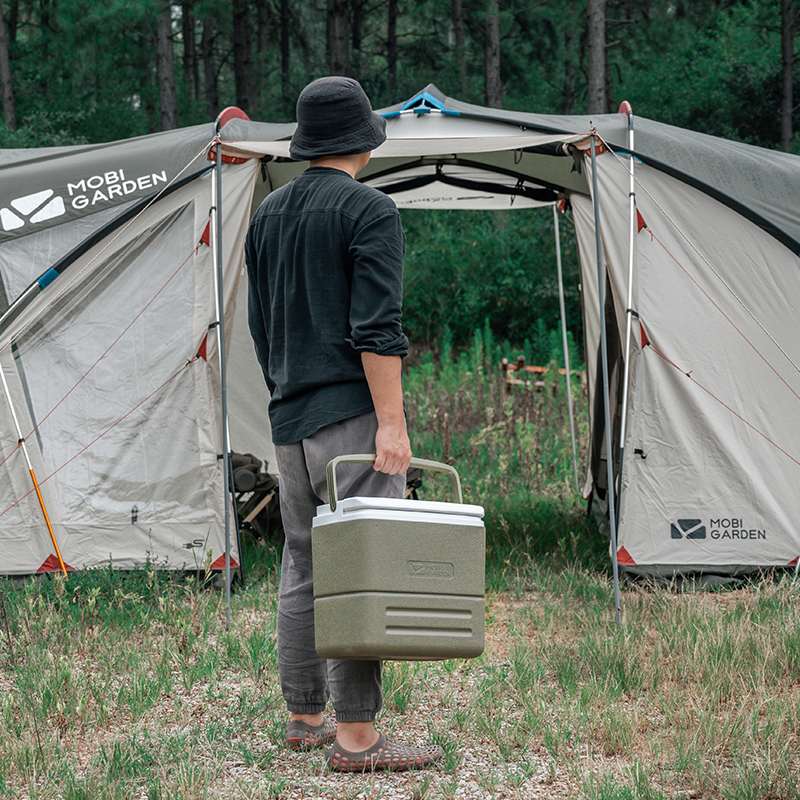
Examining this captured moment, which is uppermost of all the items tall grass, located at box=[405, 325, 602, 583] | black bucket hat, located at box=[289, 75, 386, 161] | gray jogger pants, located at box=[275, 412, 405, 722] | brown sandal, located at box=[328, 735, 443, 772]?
black bucket hat, located at box=[289, 75, 386, 161]

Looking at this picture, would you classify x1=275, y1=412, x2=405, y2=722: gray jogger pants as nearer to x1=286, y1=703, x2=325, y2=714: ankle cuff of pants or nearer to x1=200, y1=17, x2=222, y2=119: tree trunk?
x1=286, y1=703, x2=325, y2=714: ankle cuff of pants

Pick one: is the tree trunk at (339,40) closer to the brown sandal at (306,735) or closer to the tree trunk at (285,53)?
the tree trunk at (285,53)

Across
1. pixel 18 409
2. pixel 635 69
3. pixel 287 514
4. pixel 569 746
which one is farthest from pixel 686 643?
pixel 635 69

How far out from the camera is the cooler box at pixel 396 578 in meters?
2.93

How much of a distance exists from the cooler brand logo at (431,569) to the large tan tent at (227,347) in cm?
272

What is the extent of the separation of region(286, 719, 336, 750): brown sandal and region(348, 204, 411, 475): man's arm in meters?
0.88

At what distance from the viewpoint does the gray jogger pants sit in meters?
3.18

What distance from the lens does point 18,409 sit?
5648 mm

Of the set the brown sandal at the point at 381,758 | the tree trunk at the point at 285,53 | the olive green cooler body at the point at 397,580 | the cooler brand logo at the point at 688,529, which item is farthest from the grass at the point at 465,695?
the tree trunk at the point at 285,53

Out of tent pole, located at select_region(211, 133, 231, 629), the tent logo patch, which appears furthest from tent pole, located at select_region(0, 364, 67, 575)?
tent pole, located at select_region(211, 133, 231, 629)

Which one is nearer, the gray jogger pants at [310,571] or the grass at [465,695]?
the gray jogger pants at [310,571]

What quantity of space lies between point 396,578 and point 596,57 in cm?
1501

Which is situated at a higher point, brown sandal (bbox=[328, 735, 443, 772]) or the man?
the man

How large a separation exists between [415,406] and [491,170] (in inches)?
143
